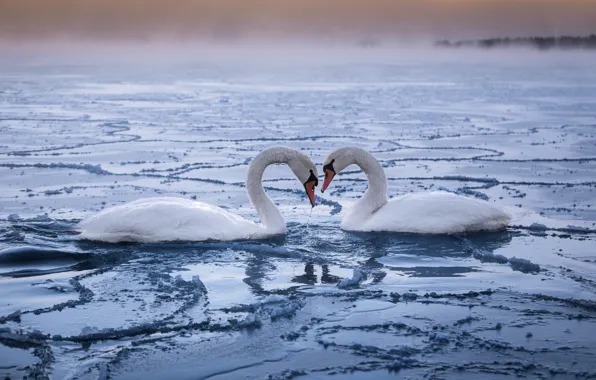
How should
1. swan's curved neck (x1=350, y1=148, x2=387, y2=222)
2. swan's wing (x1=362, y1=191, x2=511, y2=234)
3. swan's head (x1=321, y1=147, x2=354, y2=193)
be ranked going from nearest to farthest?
swan's wing (x1=362, y1=191, x2=511, y2=234), swan's curved neck (x1=350, y1=148, x2=387, y2=222), swan's head (x1=321, y1=147, x2=354, y2=193)

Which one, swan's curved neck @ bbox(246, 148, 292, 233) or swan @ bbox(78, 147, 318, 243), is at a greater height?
swan's curved neck @ bbox(246, 148, 292, 233)

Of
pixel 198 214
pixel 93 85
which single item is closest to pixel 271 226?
pixel 198 214

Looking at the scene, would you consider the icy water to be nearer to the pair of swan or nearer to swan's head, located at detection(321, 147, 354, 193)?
the pair of swan

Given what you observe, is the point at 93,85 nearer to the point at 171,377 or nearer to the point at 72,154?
the point at 72,154

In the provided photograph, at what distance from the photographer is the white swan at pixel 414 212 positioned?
897 centimetres

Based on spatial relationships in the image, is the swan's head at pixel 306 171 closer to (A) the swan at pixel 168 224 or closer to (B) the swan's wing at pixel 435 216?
(A) the swan at pixel 168 224

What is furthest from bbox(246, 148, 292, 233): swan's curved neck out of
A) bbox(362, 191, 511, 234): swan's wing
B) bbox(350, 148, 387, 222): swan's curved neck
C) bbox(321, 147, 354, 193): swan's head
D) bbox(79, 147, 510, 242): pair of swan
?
bbox(362, 191, 511, 234): swan's wing

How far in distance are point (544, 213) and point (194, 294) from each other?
201 inches

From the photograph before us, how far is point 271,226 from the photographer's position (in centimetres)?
893

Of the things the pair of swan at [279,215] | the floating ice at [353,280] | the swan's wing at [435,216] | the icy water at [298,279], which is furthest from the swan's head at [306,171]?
the floating ice at [353,280]

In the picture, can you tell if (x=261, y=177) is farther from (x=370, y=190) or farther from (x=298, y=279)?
(x=298, y=279)

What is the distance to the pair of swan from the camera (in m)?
8.45

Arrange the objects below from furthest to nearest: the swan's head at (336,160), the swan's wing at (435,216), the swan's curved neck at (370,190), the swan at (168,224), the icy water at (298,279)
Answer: the swan's head at (336,160) < the swan's curved neck at (370,190) < the swan's wing at (435,216) < the swan at (168,224) < the icy water at (298,279)

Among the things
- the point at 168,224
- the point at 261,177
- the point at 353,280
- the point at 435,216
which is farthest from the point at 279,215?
the point at 353,280
